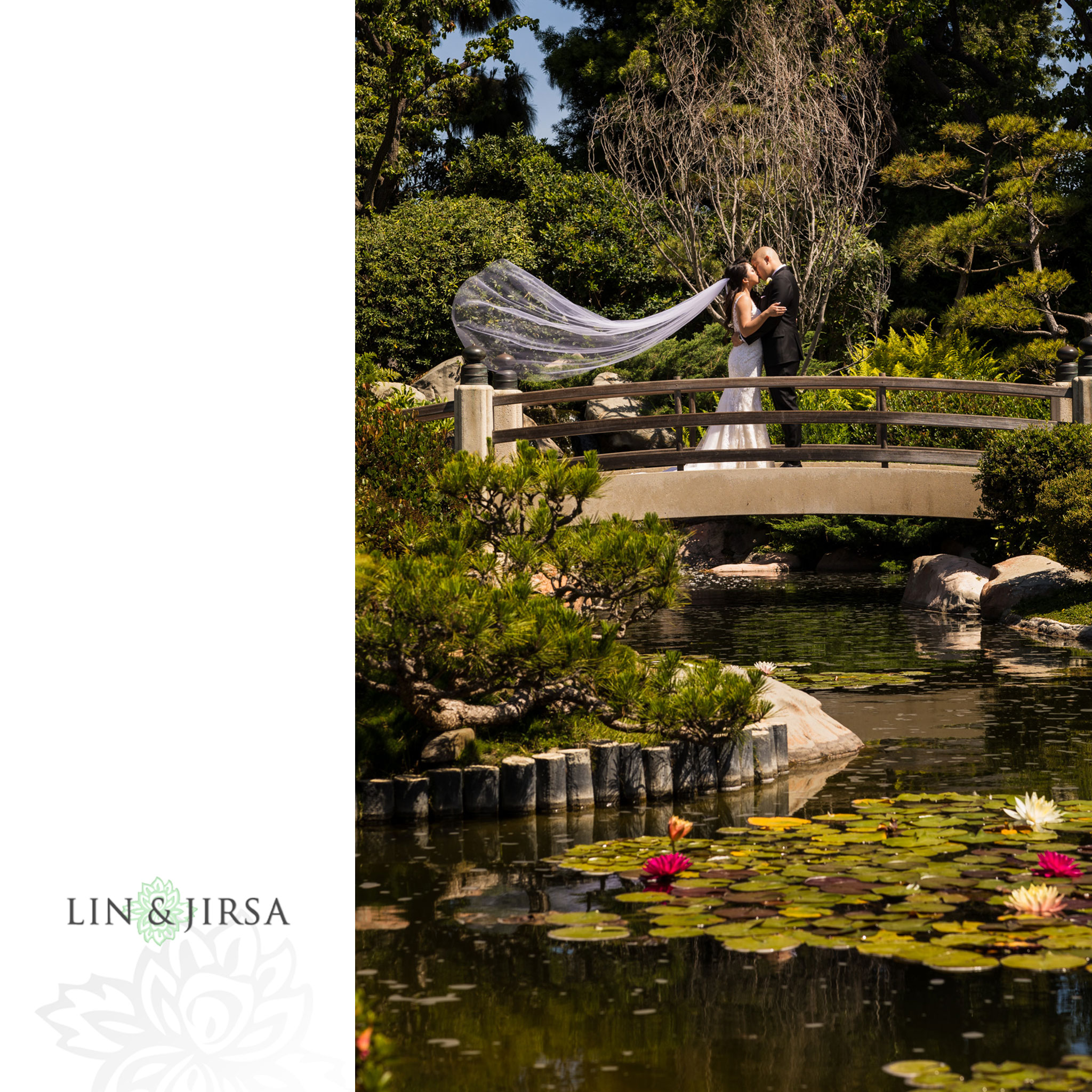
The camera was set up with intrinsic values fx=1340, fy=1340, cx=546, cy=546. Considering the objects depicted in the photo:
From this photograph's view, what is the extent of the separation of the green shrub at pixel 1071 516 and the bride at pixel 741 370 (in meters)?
2.99

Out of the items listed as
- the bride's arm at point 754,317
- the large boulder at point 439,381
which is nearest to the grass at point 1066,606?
the bride's arm at point 754,317

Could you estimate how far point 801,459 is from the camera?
41.2ft

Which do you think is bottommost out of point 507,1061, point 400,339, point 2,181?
point 507,1061

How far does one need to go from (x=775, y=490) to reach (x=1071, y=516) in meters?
3.04

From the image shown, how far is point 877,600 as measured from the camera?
43.1ft

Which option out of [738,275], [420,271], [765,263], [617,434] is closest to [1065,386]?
[765,263]

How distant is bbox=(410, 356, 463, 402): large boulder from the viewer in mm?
17188

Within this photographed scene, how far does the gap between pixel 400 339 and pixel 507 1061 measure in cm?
1550

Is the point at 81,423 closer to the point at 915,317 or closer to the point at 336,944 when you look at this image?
the point at 336,944

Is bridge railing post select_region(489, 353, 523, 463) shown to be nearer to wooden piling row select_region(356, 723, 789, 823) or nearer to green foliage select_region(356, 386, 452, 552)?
green foliage select_region(356, 386, 452, 552)

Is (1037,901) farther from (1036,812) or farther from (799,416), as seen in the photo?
(799,416)

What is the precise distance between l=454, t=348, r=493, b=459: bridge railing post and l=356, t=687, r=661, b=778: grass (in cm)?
508

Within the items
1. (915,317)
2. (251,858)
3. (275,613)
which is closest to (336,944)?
(251,858)

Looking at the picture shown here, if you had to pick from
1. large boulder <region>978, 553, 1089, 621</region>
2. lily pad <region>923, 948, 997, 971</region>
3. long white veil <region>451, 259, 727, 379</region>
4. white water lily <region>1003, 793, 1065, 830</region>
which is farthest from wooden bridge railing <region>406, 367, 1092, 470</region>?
lily pad <region>923, 948, 997, 971</region>
